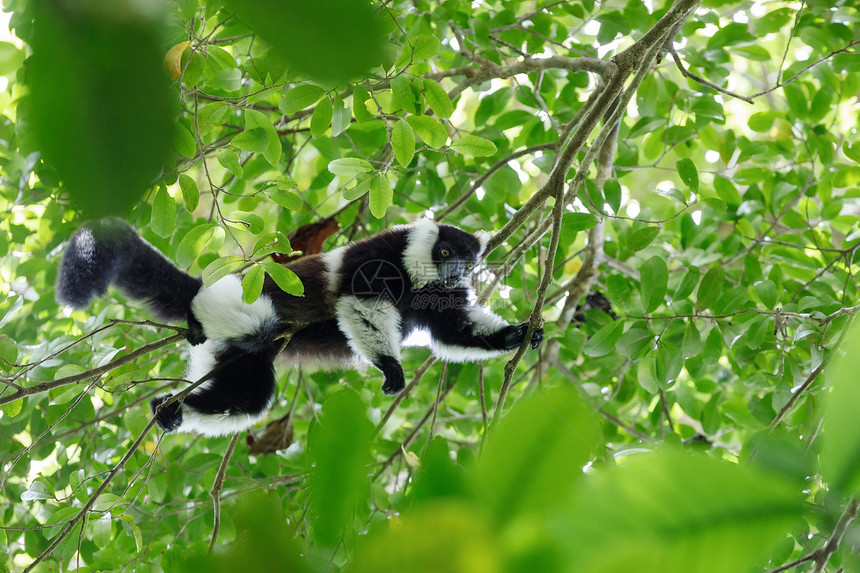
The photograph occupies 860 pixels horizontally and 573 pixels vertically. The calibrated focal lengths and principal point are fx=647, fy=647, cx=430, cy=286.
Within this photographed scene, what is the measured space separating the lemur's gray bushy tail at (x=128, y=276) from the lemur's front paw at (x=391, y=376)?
1.28 meters

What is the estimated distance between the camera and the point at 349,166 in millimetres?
3531

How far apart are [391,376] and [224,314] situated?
1112mm

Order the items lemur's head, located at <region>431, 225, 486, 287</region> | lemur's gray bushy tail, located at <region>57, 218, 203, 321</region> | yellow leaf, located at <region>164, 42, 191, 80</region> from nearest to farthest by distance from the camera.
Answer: yellow leaf, located at <region>164, 42, 191, 80</region> < lemur's gray bushy tail, located at <region>57, 218, 203, 321</region> < lemur's head, located at <region>431, 225, 486, 287</region>

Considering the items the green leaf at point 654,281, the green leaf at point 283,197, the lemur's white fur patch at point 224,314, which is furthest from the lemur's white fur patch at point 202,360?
the green leaf at point 654,281

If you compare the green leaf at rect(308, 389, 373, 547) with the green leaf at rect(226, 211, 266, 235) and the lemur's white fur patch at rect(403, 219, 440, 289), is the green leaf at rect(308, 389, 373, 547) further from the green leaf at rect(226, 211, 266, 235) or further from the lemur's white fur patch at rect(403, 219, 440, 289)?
the lemur's white fur patch at rect(403, 219, 440, 289)

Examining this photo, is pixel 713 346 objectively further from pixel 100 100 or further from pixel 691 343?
pixel 100 100

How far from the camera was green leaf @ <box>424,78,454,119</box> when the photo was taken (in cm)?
359

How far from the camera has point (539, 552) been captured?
0.53 metres

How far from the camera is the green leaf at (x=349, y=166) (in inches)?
138

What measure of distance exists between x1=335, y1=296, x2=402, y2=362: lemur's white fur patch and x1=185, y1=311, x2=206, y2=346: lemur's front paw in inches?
34.0

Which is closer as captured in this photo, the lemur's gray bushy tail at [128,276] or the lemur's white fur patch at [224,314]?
the lemur's gray bushy tail at [128,276]

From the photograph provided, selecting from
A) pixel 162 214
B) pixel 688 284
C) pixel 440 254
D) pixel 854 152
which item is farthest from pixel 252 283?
pixel 854 152

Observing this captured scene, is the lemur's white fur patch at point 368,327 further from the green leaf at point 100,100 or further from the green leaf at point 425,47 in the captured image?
the green leaf at point 100,100

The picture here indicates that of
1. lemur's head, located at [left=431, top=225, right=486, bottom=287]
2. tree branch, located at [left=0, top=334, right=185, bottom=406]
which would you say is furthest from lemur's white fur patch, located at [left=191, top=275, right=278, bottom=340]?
lemur's head, located at [left=431, top=225, right=486, bottom=287]
